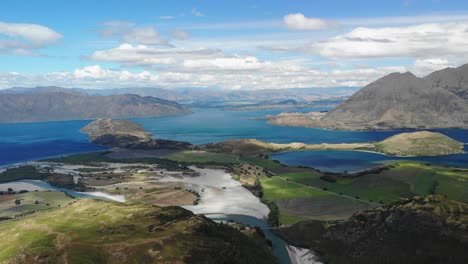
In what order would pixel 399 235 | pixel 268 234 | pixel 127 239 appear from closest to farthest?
pixel 127 239 < pixel 399 235 < pixel 268 234

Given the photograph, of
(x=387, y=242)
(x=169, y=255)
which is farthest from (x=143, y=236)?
(x=387, y=242)

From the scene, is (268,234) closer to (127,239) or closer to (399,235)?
(399,235)

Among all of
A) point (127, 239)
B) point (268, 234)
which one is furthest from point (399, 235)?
point (127, 239)

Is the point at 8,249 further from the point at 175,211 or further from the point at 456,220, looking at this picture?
the point at 456,220

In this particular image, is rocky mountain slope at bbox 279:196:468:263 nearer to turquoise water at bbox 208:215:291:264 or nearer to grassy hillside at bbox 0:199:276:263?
turquoise water at bbox 208:215:291:264

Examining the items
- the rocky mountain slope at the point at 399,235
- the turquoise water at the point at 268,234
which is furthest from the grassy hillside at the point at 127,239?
the rocky mountain slope at the point at 399,235

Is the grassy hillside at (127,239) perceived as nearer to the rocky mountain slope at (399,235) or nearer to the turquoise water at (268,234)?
the turquoise water at (268,234)
